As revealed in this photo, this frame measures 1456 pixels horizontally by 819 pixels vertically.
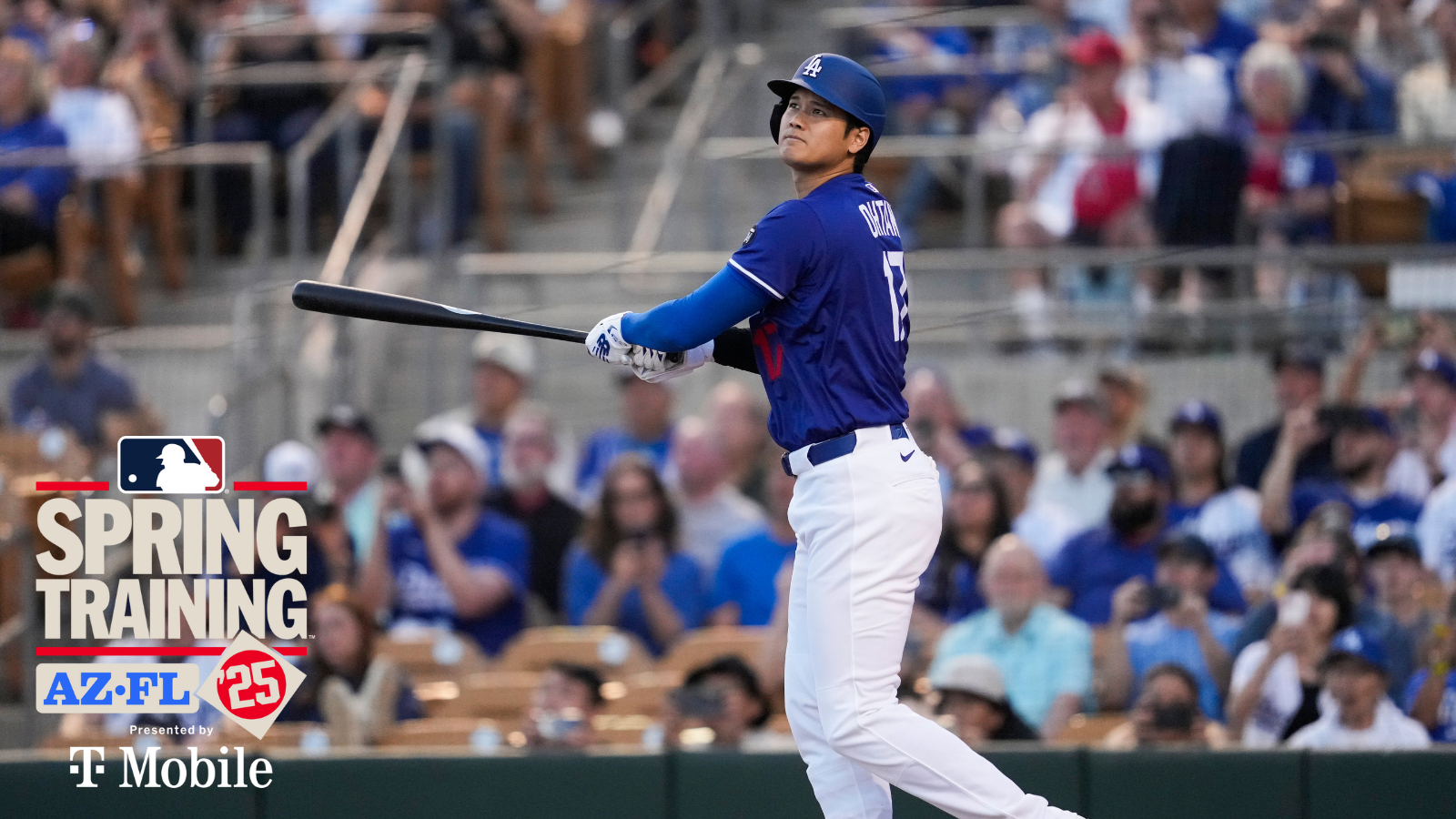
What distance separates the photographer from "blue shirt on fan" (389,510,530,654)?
6.88 meters

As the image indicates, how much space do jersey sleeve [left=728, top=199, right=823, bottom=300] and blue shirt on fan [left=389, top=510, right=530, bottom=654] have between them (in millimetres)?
3327

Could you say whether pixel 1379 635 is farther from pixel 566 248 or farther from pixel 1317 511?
pixel 566 248

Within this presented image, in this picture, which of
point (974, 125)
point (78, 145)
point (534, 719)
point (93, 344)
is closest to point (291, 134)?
point (78, 145)

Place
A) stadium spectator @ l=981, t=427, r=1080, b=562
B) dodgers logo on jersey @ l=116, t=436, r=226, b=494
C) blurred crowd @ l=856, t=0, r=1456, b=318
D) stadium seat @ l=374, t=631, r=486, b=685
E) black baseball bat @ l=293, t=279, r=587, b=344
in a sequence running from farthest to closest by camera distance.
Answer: blurred crowd @ l=856, t=0, r=1456, b=318 → stadium spectator @ l=981, t=427, r=1080, b=562 → stadium seat @ l=374, t=631, r=486, b=685 → dodgers logo on jersey @ l=116, t=436, r=226, b=494 → black baseball bat @ l=293, t=279, r=587, b=344

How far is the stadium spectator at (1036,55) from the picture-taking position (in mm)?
9023

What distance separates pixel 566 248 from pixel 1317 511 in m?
4.37

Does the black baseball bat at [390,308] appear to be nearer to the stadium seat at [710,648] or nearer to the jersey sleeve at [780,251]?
the jersey sleeve at [780,251]

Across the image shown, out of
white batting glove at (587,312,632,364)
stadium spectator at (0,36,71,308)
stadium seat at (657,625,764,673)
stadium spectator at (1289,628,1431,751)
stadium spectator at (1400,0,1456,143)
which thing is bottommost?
stadium spectator at (1289,628,1431,751)

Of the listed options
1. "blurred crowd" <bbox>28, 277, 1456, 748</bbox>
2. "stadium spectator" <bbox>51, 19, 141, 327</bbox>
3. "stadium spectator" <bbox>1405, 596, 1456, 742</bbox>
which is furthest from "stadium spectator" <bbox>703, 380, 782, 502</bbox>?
"stadium spectator" <bbox>51, 19, 141, 327</bbox>

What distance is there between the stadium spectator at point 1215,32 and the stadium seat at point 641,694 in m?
4.17

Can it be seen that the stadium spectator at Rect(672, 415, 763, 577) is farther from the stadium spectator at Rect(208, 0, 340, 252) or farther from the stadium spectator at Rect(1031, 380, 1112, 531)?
the stadium spectator at Rect(208, 0, 340, 252)

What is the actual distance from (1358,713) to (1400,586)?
23.8 inches

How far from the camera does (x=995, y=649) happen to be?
6.14 metres

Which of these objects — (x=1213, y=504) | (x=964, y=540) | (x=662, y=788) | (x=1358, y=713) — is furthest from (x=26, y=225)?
(x=1358, y=713)
